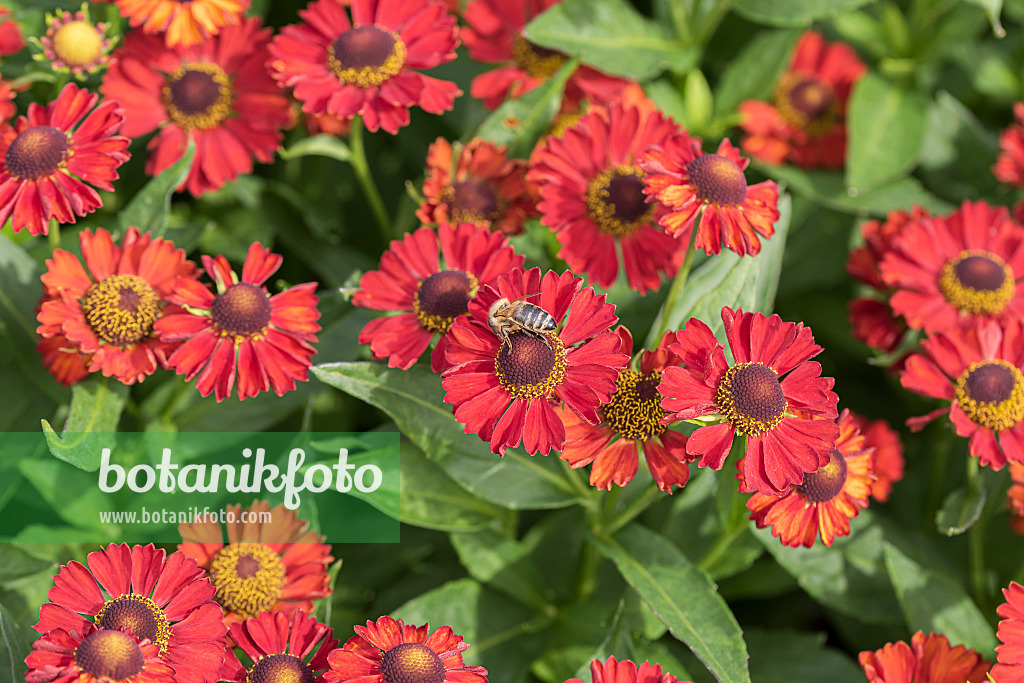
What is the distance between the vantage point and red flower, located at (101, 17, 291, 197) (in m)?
1.78

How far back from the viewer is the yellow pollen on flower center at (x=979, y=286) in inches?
68.7

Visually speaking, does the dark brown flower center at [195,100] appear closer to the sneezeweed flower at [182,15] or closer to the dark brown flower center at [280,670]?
the sneezeweed flower at [182,15]

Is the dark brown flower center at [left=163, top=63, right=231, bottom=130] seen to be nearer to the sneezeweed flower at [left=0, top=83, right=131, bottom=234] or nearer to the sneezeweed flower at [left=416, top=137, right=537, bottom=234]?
the sneezeweed flower at [left=0, top=83, right=131, bottom=234]

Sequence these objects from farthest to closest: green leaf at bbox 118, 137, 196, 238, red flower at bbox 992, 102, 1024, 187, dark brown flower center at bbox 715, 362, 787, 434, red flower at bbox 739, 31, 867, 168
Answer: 1. red flower at bbox 739, 31, 867, 168
2. red flower at bbox 992, 102, 1024, 187
3. green leaf at bbox 118, 137, 196, 238
4. dark brown flower center at bbox 715, 362, 787, 434

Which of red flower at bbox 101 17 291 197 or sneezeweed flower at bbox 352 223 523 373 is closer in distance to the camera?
sneezeweed flower at bbox 352 223 523 373

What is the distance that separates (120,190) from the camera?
79.1 inches

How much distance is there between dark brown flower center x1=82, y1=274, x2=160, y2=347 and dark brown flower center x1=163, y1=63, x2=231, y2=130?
18.5 inches

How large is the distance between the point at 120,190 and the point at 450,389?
3.89 feet

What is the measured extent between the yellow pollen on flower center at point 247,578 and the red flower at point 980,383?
1.11 m

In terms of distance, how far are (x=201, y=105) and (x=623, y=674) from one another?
4.40ft

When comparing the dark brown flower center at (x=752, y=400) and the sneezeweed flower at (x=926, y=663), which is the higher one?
the dark brown flower center at (x=752, y=400)

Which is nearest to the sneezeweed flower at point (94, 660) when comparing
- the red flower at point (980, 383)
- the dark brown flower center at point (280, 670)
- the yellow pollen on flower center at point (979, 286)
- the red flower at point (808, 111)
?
the dark brown flower center at point (280, 670)

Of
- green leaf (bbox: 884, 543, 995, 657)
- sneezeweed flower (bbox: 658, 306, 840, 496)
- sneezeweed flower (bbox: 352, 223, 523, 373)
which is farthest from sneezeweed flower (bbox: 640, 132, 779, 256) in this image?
green leaf (bbox: 884, 543, 995, 657)

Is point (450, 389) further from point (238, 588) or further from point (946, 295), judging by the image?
point (946, 295)
